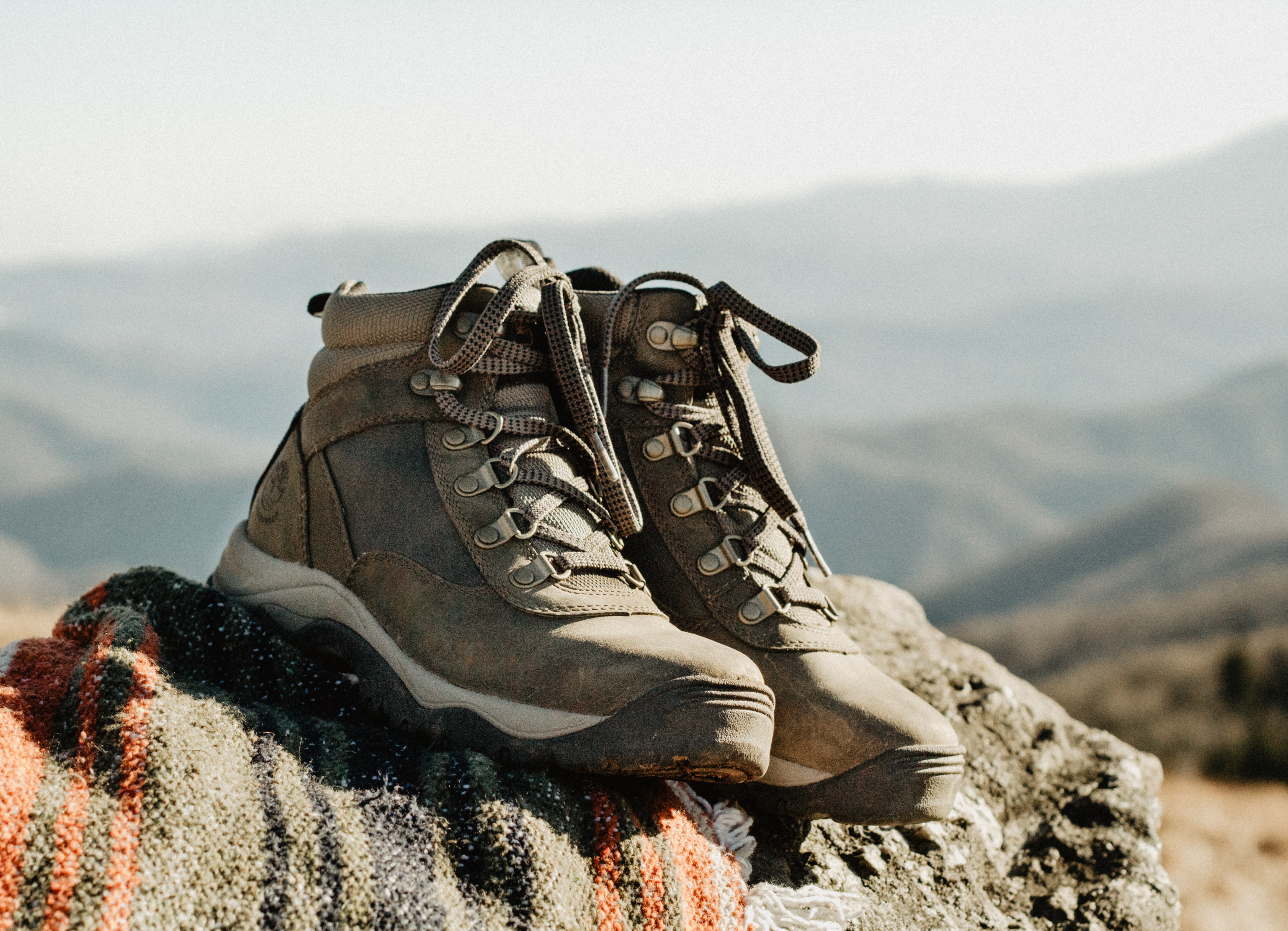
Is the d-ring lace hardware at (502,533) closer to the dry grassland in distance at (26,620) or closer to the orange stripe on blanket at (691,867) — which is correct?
the orange stripe on blanket at (691,867)

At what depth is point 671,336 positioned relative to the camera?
242 cm

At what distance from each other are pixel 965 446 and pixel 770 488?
185 metres

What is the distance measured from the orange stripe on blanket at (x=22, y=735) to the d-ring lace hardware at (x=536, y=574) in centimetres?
79

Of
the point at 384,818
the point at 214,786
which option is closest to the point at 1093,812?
the point at 384,818

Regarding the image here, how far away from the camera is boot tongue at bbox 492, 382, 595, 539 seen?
2184mm

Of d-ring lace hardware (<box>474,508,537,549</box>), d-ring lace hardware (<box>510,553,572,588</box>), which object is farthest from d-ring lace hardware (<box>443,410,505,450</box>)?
d-ring lace hardware (<box>510,553,572,588</box>)

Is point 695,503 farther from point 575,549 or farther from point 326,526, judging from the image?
point 326,526

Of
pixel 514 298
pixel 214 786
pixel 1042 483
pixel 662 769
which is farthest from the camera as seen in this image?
pixel 1042 483

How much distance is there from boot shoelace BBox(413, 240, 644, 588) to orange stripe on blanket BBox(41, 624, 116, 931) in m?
0.72

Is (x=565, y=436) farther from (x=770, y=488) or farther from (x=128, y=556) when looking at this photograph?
(x=128, y=556)

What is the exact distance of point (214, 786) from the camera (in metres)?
1.66

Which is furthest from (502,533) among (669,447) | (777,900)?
(777,900)

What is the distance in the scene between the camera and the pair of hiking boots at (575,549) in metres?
1.92

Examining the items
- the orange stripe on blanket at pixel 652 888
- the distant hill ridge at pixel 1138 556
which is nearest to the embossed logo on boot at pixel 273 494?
the orange stripe on blanket at pixel 652 888
